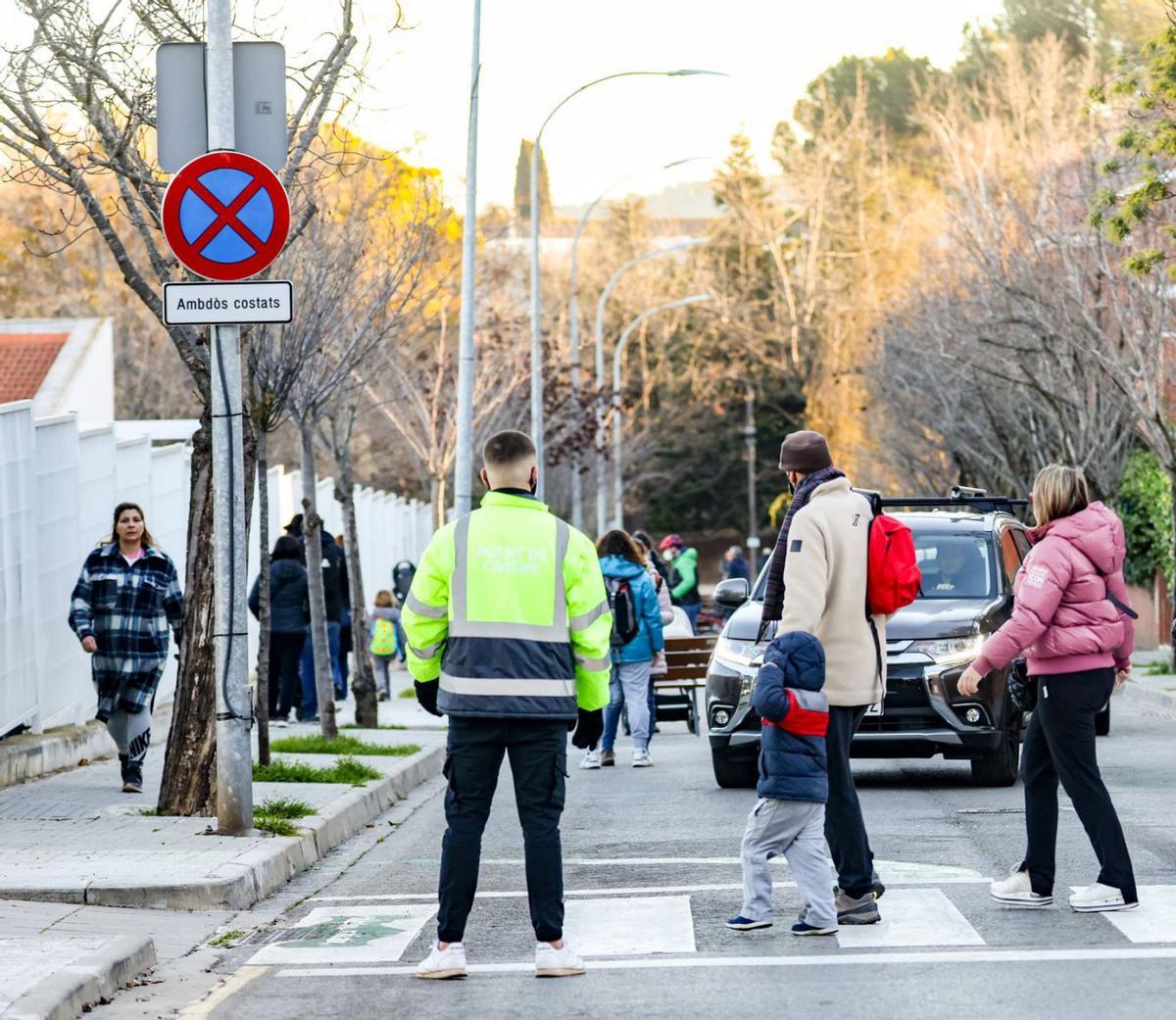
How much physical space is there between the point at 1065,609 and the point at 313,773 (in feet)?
23.4

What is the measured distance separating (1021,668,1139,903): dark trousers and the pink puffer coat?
0.08 m

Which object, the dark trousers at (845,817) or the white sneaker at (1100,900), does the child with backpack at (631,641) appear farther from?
the white sneaker at (1100,900)

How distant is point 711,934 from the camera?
27.1ft

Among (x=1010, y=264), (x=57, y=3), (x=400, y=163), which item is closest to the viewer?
(x=57, y=3)

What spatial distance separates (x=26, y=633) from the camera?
14930mm

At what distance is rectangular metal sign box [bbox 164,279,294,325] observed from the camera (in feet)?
35.1

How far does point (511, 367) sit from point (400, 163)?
16.9m

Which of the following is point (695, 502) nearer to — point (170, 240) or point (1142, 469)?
point (1142, 469)

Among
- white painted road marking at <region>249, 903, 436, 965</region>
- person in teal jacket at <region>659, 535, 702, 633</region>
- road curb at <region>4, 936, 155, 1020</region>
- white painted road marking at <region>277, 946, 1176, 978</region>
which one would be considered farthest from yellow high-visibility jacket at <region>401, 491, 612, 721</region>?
person in teal jacket at <region>659, 535, 702, 633</region>

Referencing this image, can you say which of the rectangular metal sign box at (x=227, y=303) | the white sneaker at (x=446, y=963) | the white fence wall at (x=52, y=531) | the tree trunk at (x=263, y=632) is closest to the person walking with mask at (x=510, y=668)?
the white sneaker at (x=446, y=963)

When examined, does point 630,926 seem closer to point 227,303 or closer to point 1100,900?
point 1100,900

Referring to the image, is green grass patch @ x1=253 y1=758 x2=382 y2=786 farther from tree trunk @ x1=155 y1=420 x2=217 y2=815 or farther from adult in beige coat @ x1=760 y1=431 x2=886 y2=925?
adult in beige coat @ x1=760 y1=431 x2=886 y2=925

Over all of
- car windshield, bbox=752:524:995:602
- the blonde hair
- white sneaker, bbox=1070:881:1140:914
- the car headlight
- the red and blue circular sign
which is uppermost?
the red and blue circular sign

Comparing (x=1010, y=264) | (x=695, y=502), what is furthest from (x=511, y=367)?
(x=695, y=502)
